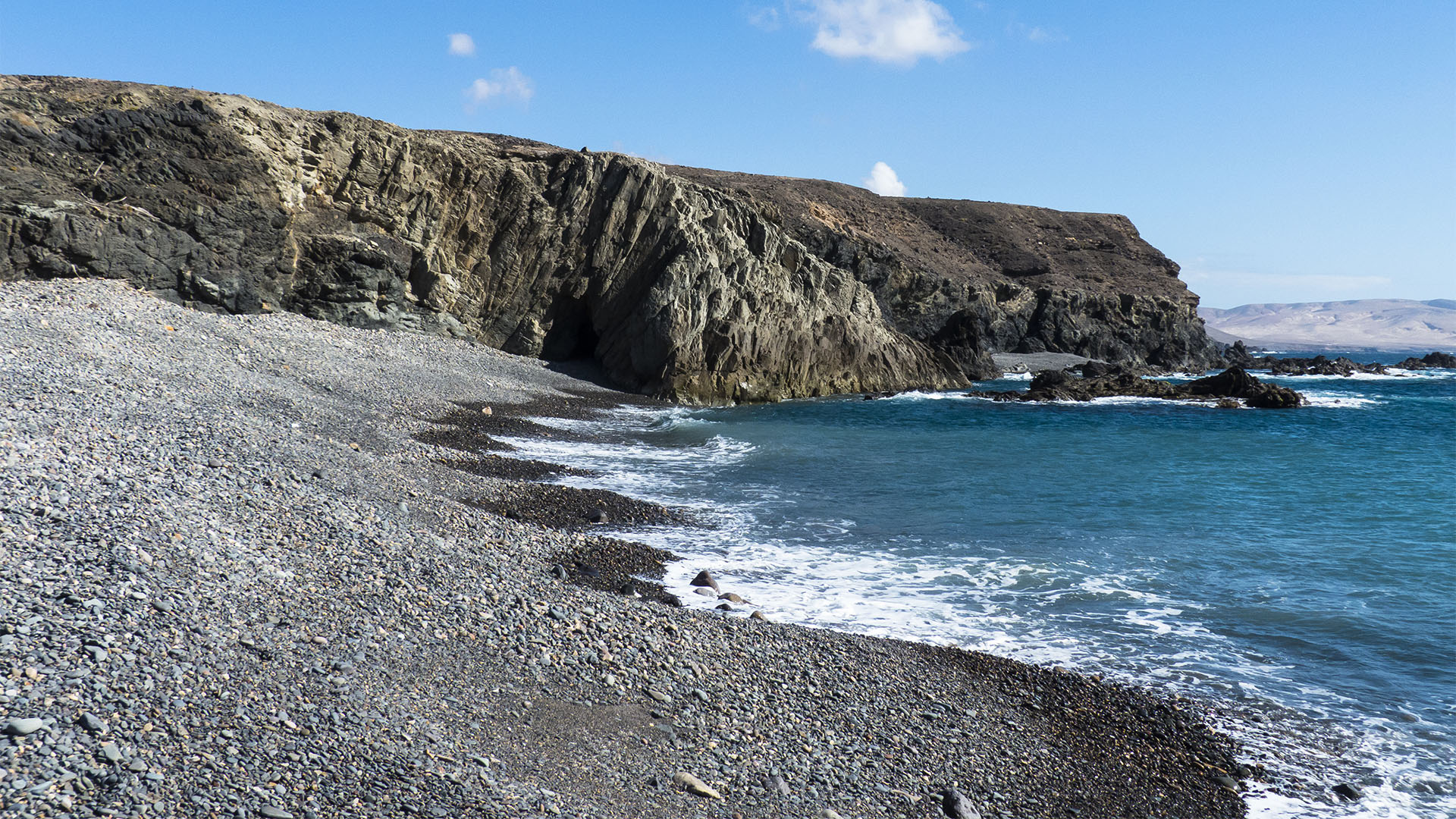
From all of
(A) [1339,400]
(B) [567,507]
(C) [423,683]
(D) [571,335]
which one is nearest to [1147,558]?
(B) [567,507]

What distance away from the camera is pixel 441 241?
119 ft

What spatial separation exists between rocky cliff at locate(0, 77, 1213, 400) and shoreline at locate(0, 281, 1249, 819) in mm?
16523

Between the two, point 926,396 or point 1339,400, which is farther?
point 1339,400

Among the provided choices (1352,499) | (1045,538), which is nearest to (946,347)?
(1352,499)

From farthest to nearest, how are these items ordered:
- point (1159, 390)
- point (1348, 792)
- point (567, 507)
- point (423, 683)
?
point (1159, 390) < point (567, 507) < point (1348, 792) < point (423, 683)

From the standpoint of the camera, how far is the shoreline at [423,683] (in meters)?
5.52

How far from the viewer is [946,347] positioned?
5609cm

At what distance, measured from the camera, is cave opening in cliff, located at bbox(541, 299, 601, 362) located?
128ft

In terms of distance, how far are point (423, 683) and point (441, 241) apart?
105 ft

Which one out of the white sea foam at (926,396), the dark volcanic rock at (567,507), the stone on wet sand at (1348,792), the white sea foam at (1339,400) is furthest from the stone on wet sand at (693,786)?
the white sea foam at (1339,400)

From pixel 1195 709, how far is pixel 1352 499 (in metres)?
14.0

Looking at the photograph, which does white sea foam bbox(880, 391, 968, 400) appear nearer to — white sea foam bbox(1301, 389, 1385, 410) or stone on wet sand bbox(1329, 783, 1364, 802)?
white sea foam bbox(1301, 389, 1385, 410)

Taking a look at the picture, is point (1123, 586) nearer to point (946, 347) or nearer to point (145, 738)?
point (145, 738)

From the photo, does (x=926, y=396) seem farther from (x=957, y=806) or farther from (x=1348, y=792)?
(x=957, y=806)
